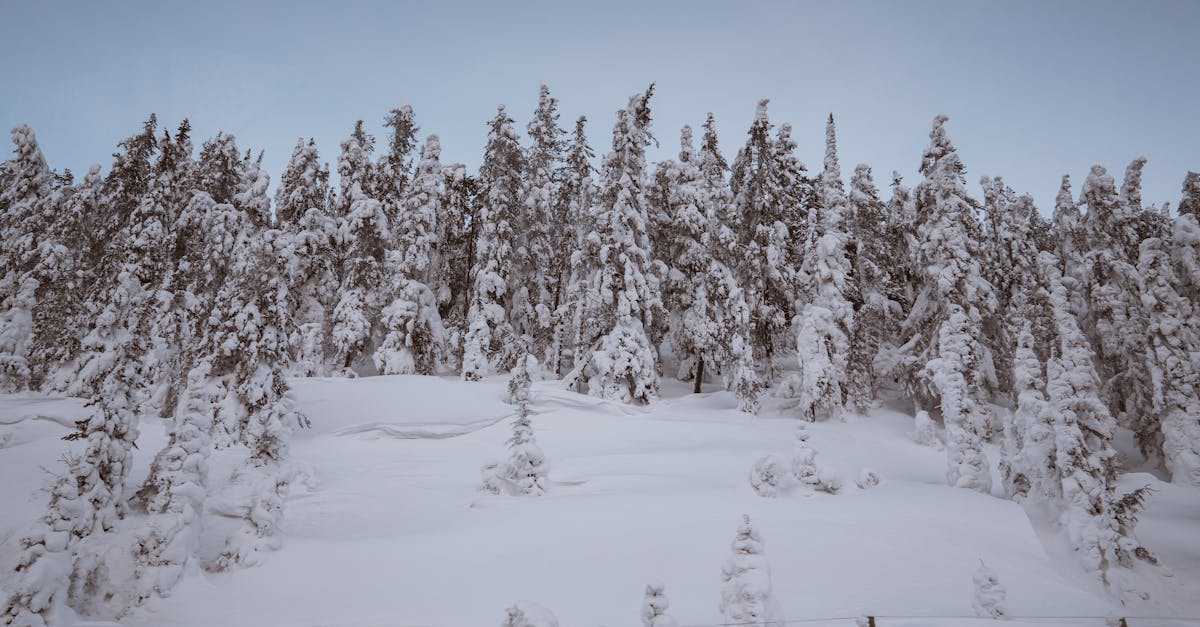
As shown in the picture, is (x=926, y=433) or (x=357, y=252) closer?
(x=926, y=433)

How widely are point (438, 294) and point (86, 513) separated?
2393 cm

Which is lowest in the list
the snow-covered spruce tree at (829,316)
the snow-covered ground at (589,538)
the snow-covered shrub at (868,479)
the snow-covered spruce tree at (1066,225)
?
the snow-covered ground at (589,538)

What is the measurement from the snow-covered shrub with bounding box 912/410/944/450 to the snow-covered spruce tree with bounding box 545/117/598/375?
14.1 meters

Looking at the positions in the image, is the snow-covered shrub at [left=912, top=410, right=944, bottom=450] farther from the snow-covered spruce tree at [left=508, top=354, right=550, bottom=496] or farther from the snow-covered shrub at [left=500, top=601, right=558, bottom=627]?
the snow-covered shrub at [left=500, top=601, right=558, bottom=627]

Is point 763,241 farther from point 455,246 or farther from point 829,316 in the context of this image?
point 455,246

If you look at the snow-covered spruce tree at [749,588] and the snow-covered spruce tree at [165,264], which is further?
the snow-covered spruce tree at [165,264]

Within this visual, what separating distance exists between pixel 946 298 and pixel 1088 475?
13.5 metres

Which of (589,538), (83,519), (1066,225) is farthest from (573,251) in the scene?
(1066,225)

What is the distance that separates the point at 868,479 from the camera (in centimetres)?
1451

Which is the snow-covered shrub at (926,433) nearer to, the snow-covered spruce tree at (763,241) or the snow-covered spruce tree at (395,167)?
the snow-covered spruce tree at (763,241)

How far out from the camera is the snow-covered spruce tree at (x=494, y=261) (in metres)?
27.2

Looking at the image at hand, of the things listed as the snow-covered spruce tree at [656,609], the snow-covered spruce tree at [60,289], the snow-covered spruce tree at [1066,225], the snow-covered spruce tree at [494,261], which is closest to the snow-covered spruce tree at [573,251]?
the snow-covered spruce tree at [494,261]

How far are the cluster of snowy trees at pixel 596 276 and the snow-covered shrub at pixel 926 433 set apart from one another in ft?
0.27

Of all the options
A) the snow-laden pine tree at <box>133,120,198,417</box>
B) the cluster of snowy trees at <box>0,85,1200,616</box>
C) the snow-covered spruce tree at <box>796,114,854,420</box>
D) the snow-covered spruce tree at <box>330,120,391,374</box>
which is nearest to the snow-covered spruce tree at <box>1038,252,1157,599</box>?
the cluster of snowy trees at <box>0,85,1200,616</box>
